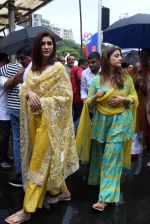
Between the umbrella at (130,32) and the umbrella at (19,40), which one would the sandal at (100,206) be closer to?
the umbrella at (130,32)

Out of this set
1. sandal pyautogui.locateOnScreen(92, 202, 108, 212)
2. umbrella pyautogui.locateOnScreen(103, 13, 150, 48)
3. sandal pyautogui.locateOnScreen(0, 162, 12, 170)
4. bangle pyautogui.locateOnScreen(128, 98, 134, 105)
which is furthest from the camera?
sandal pyautogui.locateOnScreen(0, 162, 12, 170)

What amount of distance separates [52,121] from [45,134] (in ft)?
0.47

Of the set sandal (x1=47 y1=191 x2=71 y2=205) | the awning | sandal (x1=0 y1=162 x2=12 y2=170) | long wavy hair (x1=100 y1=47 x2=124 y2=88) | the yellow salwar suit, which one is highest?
the awning

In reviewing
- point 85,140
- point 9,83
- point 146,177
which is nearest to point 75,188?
point 85,140

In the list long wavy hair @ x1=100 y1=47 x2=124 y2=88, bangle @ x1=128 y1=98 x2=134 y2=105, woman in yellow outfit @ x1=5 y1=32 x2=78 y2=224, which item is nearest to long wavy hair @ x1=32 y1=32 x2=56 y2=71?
woman in yellow outfit @ x1=5 y1=32 x2=78 y2=224

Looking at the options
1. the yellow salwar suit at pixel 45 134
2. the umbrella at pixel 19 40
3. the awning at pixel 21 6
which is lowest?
the yellow salwar suit at pixel 45 134

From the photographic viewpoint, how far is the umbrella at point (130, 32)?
495 cm

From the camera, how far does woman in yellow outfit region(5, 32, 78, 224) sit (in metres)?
3.78

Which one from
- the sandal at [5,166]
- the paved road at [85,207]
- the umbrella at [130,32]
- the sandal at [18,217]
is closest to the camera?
the sandal at [18,217]

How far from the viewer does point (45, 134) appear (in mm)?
3791

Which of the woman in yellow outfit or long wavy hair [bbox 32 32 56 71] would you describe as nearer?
the woman in yellow outfit

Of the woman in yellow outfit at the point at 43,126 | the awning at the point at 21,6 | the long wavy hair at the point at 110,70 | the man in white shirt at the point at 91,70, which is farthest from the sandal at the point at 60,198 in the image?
the awning at the point at 21,6

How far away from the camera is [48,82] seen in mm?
3824

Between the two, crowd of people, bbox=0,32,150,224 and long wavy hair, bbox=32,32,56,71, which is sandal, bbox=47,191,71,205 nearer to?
crowd of people, bbox=0,32,150,224
